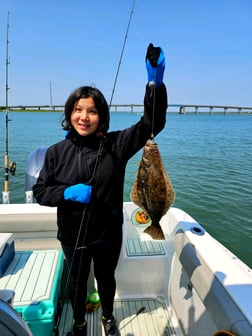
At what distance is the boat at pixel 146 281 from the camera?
191 cm

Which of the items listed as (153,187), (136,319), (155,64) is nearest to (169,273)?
(136,319)

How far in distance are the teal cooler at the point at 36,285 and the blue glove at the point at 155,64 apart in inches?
80.0

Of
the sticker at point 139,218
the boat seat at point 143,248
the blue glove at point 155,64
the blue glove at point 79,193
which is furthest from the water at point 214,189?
the blue glove at point 155,64

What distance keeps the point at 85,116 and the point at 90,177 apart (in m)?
0.50

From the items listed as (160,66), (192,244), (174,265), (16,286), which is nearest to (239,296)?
(192,244)

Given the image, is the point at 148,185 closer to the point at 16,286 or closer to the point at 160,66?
the point at 160,66

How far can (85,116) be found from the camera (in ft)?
6.44

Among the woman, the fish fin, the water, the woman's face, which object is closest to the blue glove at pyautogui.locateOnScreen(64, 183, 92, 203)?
the woman

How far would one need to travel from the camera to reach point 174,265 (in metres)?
2.94

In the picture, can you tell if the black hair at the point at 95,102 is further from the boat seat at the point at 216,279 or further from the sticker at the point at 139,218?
the sticker at the point at 139,218

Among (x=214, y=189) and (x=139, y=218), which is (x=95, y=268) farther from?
(x=214, y=189)

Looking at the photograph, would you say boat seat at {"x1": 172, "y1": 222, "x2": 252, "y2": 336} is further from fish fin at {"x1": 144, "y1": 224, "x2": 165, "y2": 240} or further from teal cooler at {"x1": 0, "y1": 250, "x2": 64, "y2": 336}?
teal cooler at {"x1": 0, "y1": 250, "x2": 64, "y2": 336}

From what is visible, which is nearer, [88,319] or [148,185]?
[148,185]

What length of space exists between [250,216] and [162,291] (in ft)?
17.9
